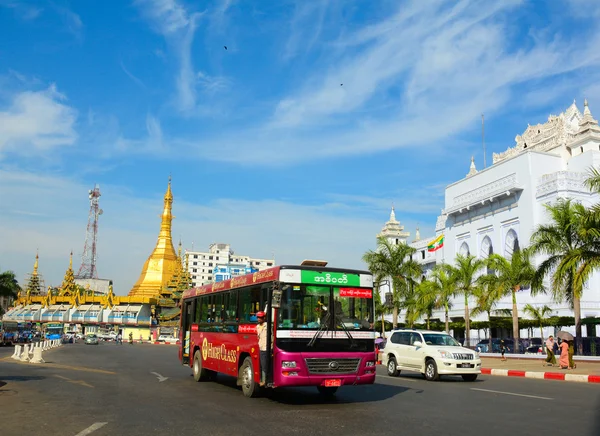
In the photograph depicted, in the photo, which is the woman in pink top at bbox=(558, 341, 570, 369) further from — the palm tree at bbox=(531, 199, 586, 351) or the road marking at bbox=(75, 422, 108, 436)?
A: the road marking at bbox=(75, 422, 108, 436)

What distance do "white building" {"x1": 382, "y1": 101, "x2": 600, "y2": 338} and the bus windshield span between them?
33.2 metres

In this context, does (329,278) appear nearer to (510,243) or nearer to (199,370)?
(199,370)

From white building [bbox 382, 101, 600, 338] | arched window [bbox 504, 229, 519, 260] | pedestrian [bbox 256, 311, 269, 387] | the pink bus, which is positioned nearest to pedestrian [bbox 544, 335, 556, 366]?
the pink bus

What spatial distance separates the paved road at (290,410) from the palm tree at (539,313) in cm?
2606

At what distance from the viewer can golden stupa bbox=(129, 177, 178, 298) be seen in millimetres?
92438

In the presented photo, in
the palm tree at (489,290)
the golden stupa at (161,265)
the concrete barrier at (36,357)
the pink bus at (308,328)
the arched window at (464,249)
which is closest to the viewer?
the pink bus at (308,328)

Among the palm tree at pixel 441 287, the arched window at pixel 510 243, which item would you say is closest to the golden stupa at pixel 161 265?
the arched window at pixel 510 243

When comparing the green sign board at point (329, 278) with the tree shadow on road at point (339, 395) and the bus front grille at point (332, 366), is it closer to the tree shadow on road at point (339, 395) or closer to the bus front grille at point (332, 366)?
the bus front grille at point (332, 366)

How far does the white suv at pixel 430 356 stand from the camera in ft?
55.6

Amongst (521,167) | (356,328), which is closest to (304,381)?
(356,328)

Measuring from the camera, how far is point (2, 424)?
8.41 metres

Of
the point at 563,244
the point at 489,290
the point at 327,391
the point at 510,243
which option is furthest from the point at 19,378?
the point at 510,243

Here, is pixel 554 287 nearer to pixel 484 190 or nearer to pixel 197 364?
pixel 197 364

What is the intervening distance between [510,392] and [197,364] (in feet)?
27.7
